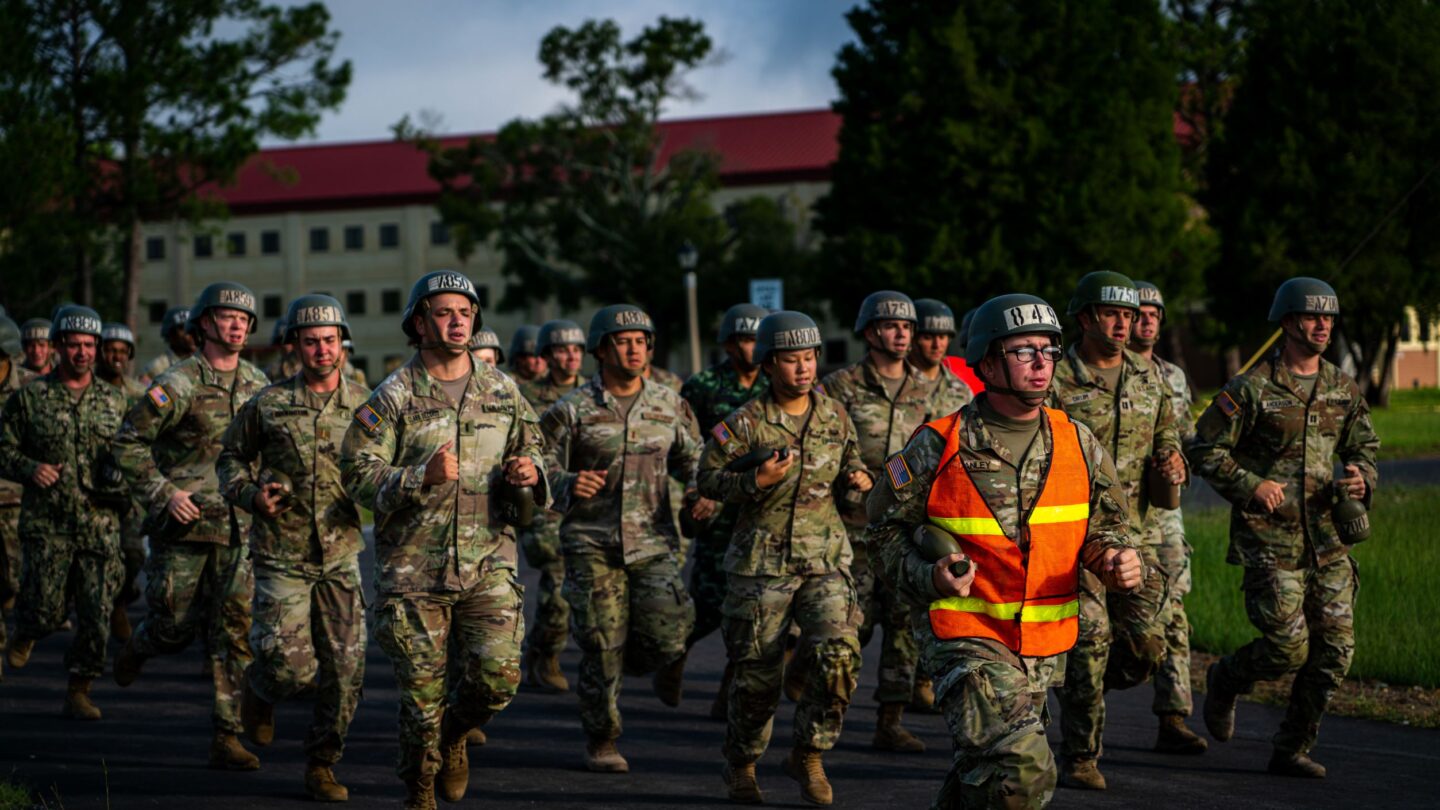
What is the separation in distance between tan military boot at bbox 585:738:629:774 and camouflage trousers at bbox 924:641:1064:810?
3372 mm

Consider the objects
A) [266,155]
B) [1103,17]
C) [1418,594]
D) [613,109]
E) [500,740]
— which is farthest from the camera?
[266,155]

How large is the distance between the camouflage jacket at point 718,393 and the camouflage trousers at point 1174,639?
121 inches

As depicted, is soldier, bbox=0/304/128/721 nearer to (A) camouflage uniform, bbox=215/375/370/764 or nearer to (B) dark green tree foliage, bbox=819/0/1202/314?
(A) camouflage uniform, bbox=215/375/370/764

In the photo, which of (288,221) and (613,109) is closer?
(613,109)

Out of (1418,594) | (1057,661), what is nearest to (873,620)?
(1057,661)

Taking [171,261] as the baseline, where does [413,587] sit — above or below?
below

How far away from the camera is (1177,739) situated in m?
9.70

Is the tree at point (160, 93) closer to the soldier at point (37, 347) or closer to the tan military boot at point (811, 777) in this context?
the soldier at point (37, 347)

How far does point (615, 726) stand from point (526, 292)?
2101 inches

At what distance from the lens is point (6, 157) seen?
38.4 metres

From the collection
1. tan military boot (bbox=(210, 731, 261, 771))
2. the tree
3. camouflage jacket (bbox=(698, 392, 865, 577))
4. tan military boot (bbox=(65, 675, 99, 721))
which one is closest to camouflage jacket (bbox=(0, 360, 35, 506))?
tan military boot (bbox=(65, 675, 99, 721))

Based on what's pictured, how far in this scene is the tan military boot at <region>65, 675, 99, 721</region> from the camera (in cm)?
1102

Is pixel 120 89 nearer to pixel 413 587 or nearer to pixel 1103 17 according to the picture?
pixel 1103 17

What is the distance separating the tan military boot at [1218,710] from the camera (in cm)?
967
